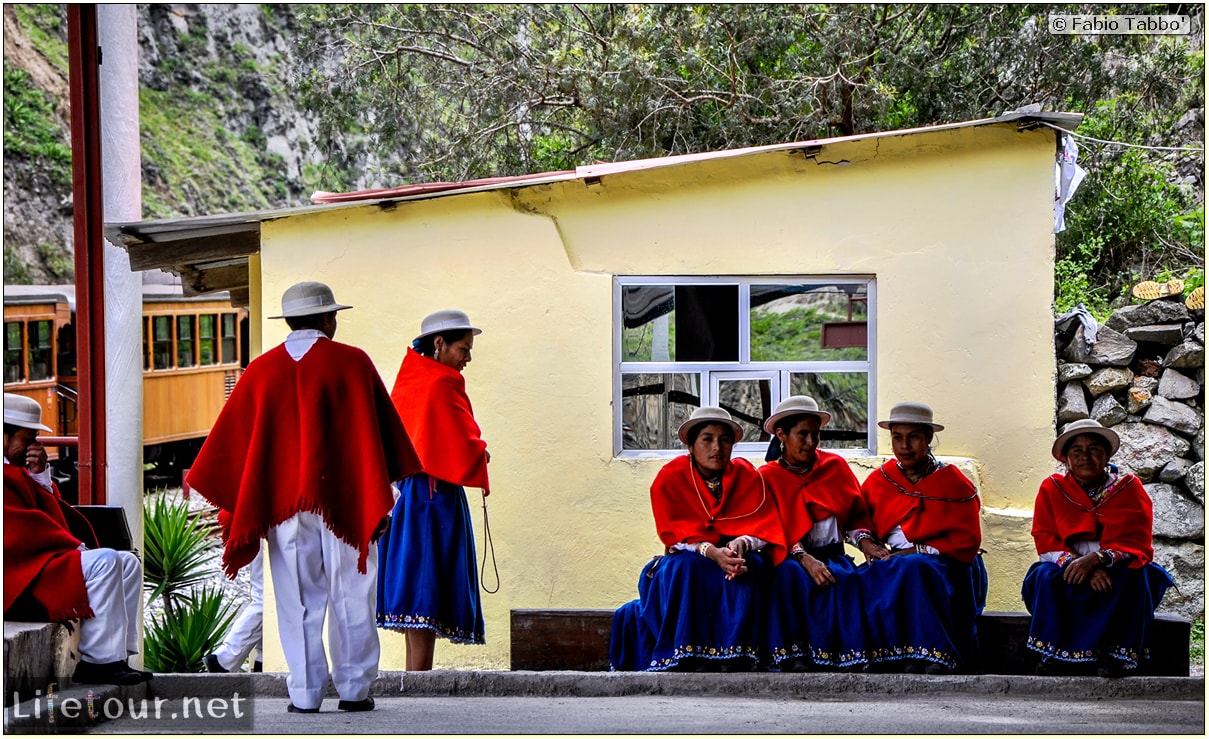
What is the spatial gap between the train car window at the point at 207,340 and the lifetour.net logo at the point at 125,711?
654 inches

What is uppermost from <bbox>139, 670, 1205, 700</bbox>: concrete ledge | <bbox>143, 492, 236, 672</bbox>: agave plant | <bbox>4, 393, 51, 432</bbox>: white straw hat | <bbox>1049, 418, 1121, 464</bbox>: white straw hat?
<bbox>4, 393, 51, 432</bbox>: white straw hat

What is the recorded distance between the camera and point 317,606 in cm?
494

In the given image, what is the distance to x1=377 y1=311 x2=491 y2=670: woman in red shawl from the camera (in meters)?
6.23

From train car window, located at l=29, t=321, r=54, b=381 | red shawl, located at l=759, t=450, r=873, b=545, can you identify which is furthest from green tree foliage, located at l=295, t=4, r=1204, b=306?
red shawl, located at l=759, t=450, r=873, b=545

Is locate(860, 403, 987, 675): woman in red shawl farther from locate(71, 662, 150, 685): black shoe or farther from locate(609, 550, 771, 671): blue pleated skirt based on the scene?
locate(71, 662, 150, 685): black shoe

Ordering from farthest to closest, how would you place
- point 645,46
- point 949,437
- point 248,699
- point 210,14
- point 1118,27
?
point 210,14, point 645,46, point 1118,27, point 949,437, point 248,699

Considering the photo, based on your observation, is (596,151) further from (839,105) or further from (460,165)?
(839,105)

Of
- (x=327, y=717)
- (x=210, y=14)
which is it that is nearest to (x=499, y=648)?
(x=327, y=717)

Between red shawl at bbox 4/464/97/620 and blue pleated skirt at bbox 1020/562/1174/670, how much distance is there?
14.7ft

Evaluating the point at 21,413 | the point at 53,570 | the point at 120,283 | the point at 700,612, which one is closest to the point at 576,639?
the point at 700,612

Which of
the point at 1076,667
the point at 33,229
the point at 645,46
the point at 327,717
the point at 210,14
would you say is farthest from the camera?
the point at 210,14

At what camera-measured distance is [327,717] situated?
16.0ft

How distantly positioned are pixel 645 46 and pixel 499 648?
9272 mm

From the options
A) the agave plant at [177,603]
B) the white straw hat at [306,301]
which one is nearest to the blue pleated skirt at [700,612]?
the white straw hat at [306,301]
